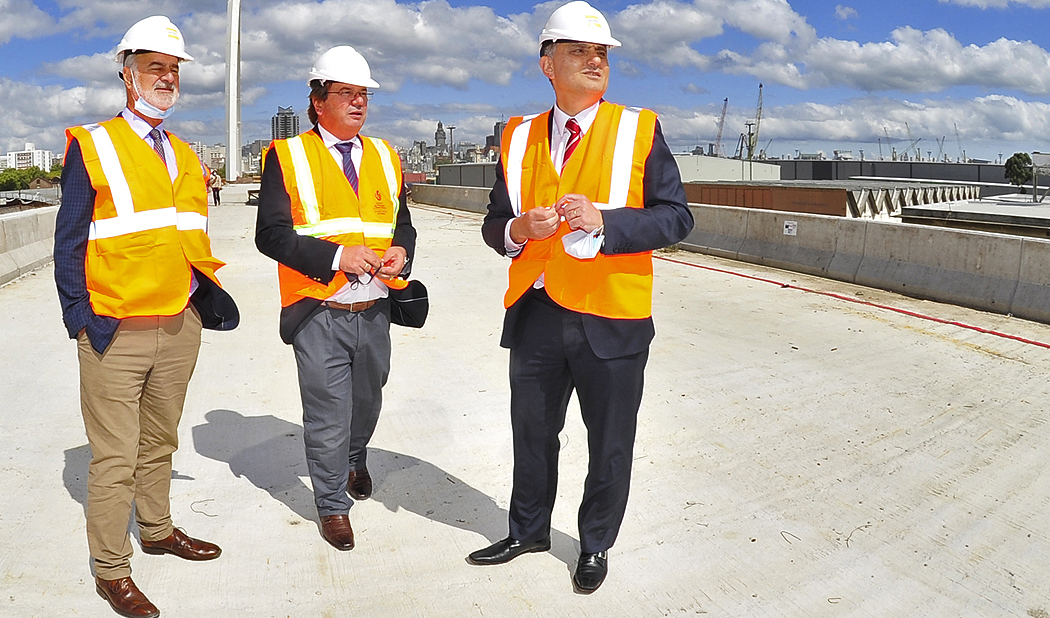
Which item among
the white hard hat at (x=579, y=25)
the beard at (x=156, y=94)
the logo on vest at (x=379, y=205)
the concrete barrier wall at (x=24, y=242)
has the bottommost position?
the concrete barrier wall at (x=24, y=242)

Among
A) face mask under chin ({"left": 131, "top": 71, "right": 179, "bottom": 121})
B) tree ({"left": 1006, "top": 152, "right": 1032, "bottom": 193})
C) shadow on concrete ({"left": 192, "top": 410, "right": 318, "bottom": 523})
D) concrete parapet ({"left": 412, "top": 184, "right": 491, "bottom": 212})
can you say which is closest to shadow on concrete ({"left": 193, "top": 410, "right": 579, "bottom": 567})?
shadow on concrete ({"left": 192, "top": 410, "right": 318, "bottom": 523})

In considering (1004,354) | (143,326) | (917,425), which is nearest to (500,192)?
(143,326)

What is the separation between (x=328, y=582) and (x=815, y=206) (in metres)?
20.2

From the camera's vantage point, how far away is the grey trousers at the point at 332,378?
396 cm

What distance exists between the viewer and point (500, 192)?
3693 mm

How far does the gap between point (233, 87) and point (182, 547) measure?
6051 centimetres

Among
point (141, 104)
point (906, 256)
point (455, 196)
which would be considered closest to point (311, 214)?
point (141, 104)

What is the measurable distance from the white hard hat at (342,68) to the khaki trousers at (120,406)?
126 cm

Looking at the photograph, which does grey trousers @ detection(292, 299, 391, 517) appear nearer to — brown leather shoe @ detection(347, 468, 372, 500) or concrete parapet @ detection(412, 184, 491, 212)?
brown leather shoe @ detection(347, 468, 372, 500)

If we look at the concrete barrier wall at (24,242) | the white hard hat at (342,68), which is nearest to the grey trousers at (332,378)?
the white hard hat at (342,68)

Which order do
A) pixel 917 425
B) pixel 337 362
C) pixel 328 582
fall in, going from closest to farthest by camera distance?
pixel 328 582 → pixel 337 362 → pixel 917 425

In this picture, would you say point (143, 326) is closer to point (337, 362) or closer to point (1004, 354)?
point (337, 362)

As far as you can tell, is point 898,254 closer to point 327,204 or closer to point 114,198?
point 327,204

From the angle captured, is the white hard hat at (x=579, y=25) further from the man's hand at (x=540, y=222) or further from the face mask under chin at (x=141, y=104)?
the face mask under chin at (x=141, y=104)
